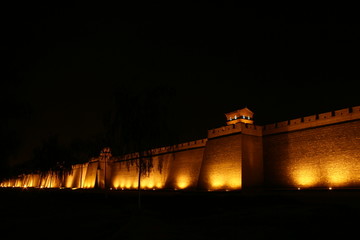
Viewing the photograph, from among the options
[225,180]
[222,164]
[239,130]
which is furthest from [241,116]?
[225,180]

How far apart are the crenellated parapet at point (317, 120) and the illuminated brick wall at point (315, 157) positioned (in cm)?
23

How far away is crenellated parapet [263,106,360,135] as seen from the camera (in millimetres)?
15969

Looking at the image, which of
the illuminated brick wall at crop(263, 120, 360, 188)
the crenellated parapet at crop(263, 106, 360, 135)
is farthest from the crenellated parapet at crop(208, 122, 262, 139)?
the illuminated brick wall at crop(263, 120, 360, 188)

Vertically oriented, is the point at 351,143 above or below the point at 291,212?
above

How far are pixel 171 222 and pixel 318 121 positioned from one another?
10.7 metres

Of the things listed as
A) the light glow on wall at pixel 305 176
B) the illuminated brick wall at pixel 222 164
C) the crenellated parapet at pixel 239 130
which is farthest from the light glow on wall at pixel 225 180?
the light glow on wall at pixel 305 176

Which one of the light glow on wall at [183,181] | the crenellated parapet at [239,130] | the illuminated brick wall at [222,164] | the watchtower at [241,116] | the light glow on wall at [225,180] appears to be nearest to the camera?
the light glow on wall at [225,180]

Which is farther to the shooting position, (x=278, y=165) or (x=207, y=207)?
(x=278, y=165)

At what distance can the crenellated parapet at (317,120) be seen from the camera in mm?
15969

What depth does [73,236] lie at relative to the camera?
8.68 metres

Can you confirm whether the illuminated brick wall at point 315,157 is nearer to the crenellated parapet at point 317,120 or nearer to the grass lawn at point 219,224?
the crenellated parapet at point 317,120

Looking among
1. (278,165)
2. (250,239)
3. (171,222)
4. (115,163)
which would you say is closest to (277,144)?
(278,165)

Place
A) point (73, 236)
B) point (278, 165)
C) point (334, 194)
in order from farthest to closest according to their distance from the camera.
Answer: point (278, 165), point (334, 194), point (73, 236)

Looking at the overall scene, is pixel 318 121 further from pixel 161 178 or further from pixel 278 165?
pixel 161 178
